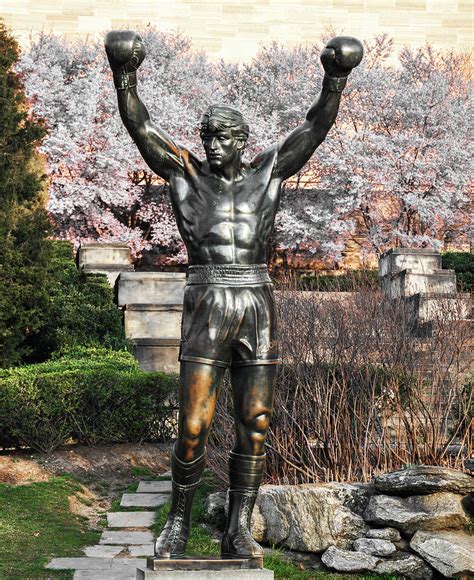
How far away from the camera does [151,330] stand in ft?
52.8

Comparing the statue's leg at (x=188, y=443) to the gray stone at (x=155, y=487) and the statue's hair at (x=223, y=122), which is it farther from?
the gray stone at (x=155, y=487)

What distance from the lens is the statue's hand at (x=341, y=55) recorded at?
5844mm

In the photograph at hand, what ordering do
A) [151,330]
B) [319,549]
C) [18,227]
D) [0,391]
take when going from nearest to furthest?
[319,549] → [0,391] → [18,227] → [151,330]

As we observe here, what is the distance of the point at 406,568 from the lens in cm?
821

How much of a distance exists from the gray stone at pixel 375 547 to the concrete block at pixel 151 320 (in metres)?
7.83

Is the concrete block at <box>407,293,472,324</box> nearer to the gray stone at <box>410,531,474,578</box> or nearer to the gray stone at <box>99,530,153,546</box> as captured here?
the gray stone at <box>410,531,474,578</box>

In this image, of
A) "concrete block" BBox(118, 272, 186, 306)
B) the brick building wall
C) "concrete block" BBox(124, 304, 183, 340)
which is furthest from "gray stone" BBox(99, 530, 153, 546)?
the brick building wall

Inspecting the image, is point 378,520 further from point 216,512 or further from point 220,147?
point 220,147

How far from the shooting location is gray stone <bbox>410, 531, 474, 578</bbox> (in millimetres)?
7961

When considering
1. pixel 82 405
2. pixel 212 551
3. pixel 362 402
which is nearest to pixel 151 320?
Answer: pixel 82 405

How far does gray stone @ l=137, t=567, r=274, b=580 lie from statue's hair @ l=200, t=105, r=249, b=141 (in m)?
2.35

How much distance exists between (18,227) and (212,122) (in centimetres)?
913

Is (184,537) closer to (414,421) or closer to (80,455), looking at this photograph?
(414,421)

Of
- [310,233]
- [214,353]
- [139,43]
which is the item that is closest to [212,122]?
[139,43]
